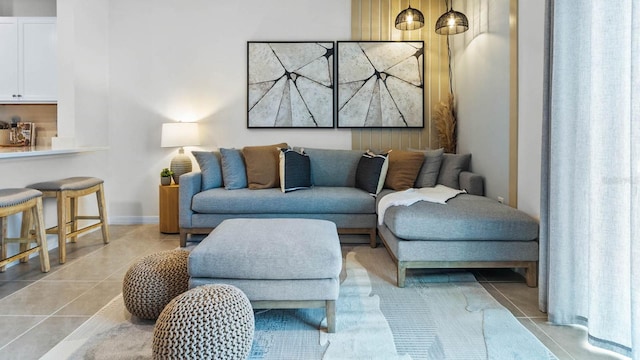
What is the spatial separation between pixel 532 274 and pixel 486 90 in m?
1.70

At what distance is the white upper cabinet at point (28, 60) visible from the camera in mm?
4176

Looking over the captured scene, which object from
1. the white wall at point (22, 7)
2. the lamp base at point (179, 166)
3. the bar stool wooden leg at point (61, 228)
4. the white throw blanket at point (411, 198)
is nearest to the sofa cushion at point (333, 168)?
the white throw blanket at point (411, 198)

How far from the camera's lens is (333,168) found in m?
4.21

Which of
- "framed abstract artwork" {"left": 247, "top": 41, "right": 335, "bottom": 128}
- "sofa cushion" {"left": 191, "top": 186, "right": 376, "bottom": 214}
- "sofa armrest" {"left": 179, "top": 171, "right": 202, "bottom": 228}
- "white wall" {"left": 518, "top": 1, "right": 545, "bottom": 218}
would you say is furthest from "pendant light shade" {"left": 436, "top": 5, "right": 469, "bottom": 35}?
"sofa armrest" {"left": 179, "top": 171, "right": 202, "bottom": 228}

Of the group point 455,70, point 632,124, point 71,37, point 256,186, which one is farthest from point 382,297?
point 71,37

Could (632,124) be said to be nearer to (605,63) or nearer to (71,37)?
(605,63)

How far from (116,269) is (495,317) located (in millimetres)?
2576

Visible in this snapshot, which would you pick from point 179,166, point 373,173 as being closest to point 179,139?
point 179,166

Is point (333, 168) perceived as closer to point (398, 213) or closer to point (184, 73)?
point (398, 213)

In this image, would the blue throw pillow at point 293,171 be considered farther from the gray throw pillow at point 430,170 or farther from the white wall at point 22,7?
the white wall at point 22,7

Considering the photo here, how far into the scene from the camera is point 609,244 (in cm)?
171

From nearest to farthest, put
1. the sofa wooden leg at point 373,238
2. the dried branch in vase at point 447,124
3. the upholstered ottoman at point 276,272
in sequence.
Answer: the upholstered ottoman at point 276,272 → the sofa wooden leg at point 373,238 → the dried branch in vase at point 447,124

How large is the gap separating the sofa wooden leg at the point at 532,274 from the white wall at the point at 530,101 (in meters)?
0.32

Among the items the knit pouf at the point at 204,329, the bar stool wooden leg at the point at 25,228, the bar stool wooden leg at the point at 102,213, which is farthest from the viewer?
the bar stool wooden leg at the point at 102,213
